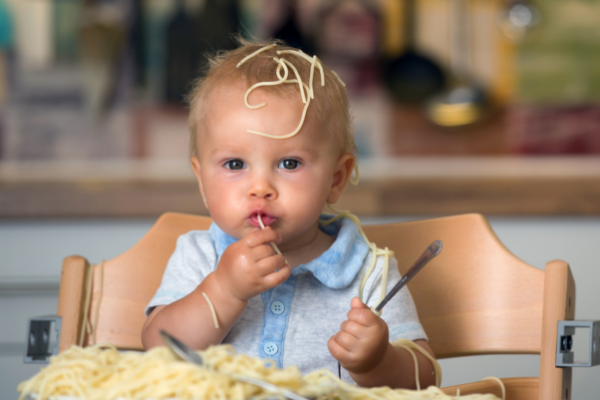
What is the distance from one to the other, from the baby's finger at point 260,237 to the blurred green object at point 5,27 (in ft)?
4.45

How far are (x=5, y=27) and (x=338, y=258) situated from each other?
4.45ft

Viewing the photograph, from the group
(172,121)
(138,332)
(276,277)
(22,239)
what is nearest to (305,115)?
(276,277)

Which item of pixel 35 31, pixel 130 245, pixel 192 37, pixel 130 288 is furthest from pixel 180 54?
pixel 130 288

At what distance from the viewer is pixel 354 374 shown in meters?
0.66

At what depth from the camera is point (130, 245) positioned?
138 centimetres

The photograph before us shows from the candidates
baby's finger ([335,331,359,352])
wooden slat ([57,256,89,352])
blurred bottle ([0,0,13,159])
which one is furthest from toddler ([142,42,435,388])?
blurred bottle ([0,0,13,159])

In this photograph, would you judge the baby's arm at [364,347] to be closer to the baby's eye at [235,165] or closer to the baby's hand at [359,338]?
the baby's hand at [359,338]

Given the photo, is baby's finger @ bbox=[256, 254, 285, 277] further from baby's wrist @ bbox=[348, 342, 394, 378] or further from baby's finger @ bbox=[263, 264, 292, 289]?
baby's wrist @ bbox=[348, 342, 394, 378]

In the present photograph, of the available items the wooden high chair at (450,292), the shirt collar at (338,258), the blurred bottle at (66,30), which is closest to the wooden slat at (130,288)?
the wooden high chair at (450,292)

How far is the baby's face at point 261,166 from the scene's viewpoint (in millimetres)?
686

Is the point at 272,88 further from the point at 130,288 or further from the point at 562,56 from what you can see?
the point at 562,56

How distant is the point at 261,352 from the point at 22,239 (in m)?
0.84

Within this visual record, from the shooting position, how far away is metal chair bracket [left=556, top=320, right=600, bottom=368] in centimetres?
72

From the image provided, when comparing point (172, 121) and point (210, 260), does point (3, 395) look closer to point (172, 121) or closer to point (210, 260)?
point (172, 121)
